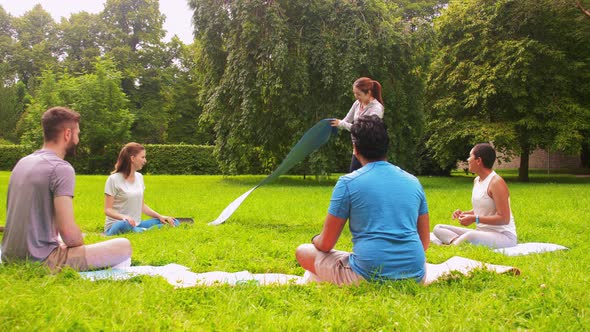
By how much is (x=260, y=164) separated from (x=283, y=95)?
7710 mm

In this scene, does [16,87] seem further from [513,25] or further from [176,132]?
[513,25]

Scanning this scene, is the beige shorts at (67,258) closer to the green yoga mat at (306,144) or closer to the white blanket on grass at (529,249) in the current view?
the green yoga mat at (306,144)

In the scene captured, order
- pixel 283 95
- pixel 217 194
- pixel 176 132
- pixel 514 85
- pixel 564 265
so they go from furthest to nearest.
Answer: pixel 176 132, pixel 514 85, pixel 283 95, pixel 217 194, pixel 564 265

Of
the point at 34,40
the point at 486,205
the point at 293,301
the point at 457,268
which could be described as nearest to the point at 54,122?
the point at 293,301

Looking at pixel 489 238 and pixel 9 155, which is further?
pixel 9 155

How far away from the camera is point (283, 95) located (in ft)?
53.8

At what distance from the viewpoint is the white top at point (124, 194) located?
635 centimetres

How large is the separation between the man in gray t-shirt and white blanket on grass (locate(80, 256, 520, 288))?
0.93ft

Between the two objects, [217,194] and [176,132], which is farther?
[176,132]

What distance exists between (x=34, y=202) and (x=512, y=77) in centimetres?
1924

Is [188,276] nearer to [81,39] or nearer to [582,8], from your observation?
[582,8]

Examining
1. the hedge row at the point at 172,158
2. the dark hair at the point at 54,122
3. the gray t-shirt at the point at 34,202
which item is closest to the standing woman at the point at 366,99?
the dark hair at the point at 54,122

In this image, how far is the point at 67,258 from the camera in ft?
12.1

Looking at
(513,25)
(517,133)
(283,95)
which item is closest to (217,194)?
(283,95)
